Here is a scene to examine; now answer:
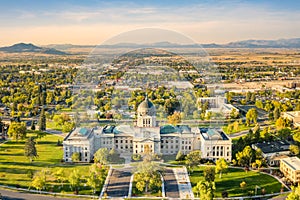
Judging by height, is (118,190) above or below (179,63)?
below

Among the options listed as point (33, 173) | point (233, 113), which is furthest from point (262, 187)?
point (233, 113)

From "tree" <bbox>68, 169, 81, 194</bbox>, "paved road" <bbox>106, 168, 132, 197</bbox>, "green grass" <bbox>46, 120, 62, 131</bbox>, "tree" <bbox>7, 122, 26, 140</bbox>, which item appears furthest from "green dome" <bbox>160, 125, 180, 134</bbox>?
"green grass" <bbox>46, 120, 62, 131</bbox>

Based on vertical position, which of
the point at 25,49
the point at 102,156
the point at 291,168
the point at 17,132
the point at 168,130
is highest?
the point at 25,49

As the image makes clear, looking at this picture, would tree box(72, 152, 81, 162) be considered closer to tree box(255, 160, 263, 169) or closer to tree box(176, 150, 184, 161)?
tree box(176, 150, 184, 161)

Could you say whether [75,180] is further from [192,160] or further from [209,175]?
[209,175]

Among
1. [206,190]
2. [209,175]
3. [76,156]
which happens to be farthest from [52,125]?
[206,190]

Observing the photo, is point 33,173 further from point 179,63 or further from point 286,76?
point 286,76

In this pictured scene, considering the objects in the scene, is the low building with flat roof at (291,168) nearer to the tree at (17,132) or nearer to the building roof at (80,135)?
the building roof at (80,135)

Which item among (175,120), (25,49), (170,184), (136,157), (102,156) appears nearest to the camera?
(170,184)
